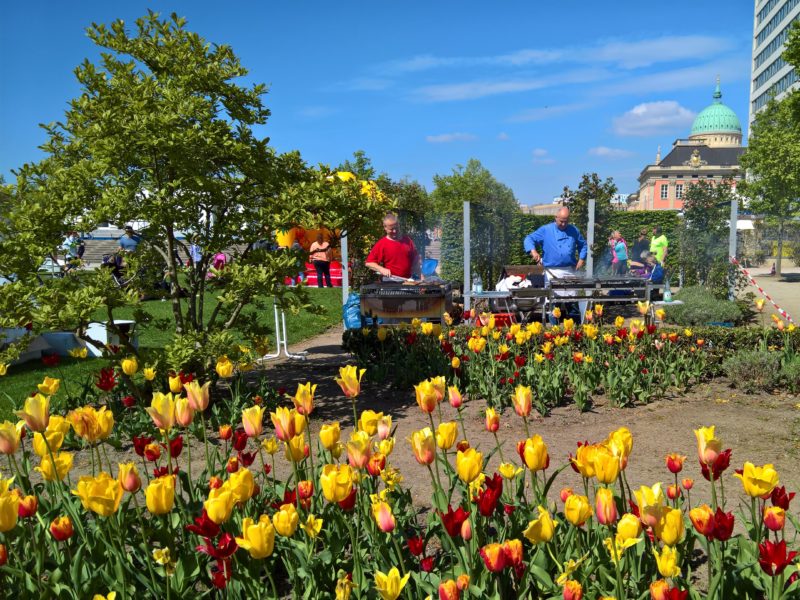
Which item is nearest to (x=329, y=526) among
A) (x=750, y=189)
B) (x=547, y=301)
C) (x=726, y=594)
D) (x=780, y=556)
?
(x=726, y=594)

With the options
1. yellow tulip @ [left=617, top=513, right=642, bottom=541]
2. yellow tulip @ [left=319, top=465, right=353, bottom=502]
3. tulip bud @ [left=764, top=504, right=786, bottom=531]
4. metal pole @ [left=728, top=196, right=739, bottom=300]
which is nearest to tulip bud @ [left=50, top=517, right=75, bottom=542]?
yellow tulip @ [left=319, top=465, right=353, bottom=502]

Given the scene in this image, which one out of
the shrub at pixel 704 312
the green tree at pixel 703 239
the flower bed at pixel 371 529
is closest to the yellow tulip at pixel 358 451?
the flower bed at pixel 371 529

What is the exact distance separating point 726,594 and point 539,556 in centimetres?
58

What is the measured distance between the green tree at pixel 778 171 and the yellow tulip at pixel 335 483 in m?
25.3

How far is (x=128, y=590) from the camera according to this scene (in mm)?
2070

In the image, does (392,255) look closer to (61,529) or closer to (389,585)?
(61,529)

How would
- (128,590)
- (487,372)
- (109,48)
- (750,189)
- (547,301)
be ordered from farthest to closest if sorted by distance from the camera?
(750,189) → (547,301) → (487,372) → (109,48) → (128,590)

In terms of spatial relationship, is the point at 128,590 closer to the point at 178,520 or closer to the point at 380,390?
the point at 178,520

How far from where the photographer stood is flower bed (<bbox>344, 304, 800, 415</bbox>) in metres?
5.69

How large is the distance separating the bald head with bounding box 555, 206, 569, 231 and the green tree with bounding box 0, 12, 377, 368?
451 cm

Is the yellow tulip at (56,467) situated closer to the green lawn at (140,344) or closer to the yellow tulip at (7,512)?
the yellow tulip at (7,512)

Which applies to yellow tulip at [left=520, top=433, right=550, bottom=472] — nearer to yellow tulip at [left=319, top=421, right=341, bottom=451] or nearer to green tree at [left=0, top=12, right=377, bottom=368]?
yellow tulip at [left=319, top=421, right=341, bottom=451]

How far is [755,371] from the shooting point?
19.9ft

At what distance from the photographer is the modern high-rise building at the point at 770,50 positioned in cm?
8238
